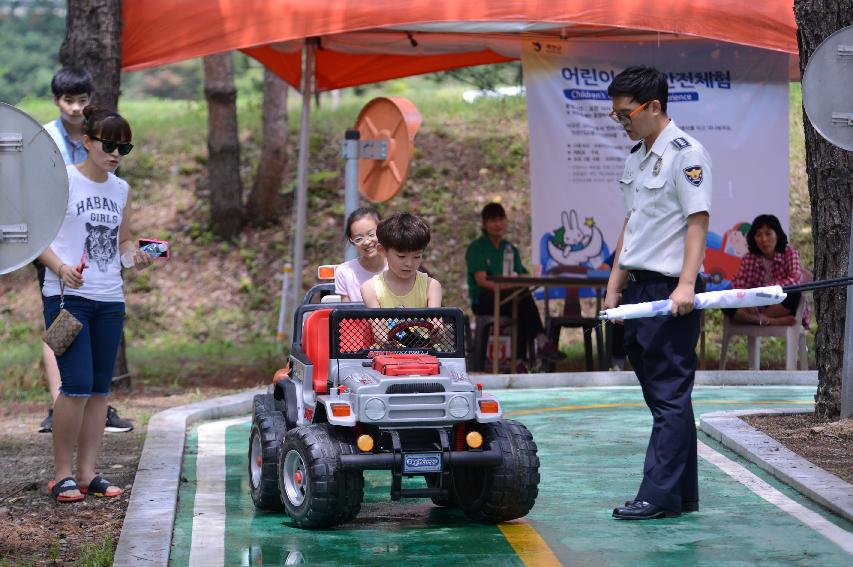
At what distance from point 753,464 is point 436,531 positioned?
2.38m

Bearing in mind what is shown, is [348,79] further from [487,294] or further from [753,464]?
[753,464]

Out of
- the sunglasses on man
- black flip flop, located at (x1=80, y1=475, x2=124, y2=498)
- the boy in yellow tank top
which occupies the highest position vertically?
the sunglasses on man

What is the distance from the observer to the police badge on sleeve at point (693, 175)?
Answer: 5996 millimetres

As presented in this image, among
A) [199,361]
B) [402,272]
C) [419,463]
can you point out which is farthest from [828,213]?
[199,361]

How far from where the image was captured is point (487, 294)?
13.7 metres

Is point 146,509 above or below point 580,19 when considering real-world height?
below

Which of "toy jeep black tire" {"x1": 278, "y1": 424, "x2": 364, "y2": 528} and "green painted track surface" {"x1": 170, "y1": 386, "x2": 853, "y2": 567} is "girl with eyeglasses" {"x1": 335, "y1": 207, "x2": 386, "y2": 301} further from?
"toy jeep black tire" {"x1": 278, "y1": 424, "x2": 364, "y2": 528}

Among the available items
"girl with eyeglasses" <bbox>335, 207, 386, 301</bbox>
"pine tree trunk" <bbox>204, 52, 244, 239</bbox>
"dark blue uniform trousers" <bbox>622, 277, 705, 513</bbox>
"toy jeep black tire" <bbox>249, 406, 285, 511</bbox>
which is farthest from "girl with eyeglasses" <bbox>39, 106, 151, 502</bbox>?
"pine tree trunk" <bbox>204, 52, 244, 239</bbox>

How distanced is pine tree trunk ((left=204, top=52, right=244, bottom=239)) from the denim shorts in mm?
12430

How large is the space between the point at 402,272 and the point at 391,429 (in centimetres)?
93

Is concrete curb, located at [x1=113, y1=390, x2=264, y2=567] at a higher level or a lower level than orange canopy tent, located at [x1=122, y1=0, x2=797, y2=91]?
lower

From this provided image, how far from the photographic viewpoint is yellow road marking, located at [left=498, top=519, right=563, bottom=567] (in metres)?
5.37

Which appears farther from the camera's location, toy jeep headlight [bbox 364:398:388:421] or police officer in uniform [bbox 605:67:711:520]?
police officer in uniform [bbox 605:67:711:520]

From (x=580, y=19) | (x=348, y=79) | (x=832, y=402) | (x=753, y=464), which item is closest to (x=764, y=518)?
(x=753, y=464)
